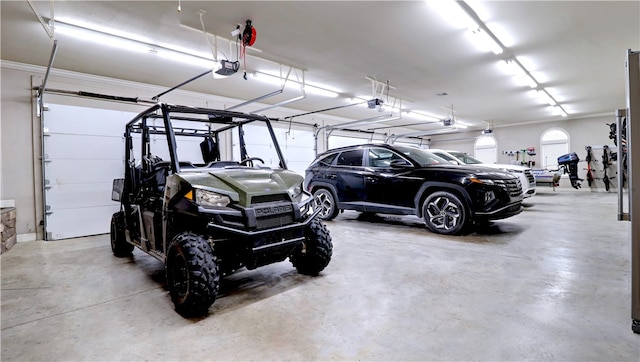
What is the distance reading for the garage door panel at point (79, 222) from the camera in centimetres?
577

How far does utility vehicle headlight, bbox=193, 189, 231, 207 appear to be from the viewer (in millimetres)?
2420

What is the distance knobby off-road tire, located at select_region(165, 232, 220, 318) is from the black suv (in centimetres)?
227

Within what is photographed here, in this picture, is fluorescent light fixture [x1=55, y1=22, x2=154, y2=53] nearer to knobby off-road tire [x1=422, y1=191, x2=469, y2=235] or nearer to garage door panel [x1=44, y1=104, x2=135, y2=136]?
garage door panel [x1=44, y1=104, x2=135, y2=136]

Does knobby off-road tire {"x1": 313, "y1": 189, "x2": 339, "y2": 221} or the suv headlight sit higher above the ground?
the suv headlight

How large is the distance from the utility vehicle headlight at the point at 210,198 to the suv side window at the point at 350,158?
3865 millimetres

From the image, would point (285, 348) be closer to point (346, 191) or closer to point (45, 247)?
point (346, 191)

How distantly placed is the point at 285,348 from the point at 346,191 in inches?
170

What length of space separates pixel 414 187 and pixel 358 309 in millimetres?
3185

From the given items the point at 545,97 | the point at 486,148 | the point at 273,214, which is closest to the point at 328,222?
the point at 273,214

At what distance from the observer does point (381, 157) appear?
5.76 meters

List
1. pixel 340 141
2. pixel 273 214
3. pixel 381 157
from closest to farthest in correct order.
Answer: pixel 273 214 < pixel 381 157 < pixel 340 141

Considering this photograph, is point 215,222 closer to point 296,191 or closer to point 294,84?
point 296,191

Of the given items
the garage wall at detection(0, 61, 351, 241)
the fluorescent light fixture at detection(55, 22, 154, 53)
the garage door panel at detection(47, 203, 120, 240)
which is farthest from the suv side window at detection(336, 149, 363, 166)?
the garage wall at detection(0, 61, 351, 241)

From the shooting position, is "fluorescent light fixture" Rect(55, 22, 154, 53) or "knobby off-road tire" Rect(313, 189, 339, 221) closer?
"fluorescent light fixture" Rect(55, 22, 154, 53)
